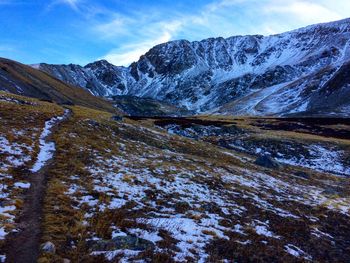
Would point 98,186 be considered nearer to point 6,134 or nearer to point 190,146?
point 6,134

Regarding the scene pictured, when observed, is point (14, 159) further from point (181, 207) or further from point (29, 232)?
point (181, 207)

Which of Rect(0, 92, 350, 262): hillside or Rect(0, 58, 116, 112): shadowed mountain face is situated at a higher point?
Rect(0, 58, 116, 112): shadowed mountain face

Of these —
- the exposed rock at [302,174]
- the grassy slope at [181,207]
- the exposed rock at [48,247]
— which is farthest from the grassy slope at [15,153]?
the exposed rock at [302,174]

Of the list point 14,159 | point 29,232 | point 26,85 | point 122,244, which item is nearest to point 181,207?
point 122,244

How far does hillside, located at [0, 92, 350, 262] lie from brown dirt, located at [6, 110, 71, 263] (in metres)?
0.04

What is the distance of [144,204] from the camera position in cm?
1811

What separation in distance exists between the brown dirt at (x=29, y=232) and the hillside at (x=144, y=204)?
4 cm

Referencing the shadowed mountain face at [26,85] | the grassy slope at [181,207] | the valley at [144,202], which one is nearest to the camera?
the valley at [144,202]

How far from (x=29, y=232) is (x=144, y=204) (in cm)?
677

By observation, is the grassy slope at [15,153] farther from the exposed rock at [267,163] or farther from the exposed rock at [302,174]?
the exposed rock at [302,174]

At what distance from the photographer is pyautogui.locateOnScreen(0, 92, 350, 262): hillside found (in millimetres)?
12695

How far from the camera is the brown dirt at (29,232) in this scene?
35.6ft

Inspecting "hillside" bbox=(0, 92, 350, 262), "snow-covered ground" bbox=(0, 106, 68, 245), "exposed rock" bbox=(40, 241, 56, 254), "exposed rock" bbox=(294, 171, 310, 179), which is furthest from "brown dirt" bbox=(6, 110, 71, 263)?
"exposed rock" bbox=(294, 171, 310, 179)

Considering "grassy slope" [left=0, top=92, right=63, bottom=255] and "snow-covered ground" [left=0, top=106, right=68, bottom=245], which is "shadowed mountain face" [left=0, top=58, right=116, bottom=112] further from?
"snow-covered ground" [left=0, top=106, right=68, bottom=245]
